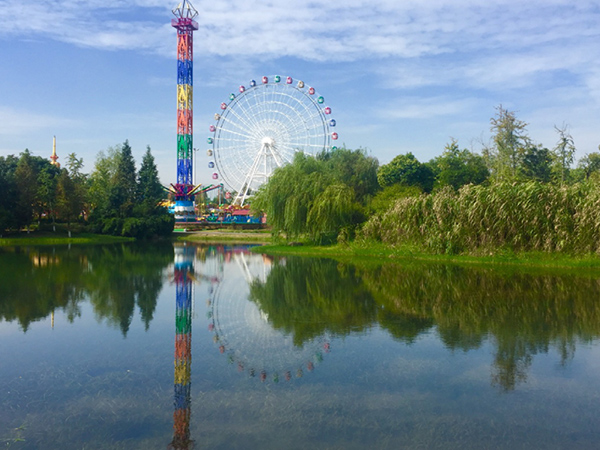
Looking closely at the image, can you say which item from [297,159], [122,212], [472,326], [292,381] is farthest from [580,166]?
[292,381]

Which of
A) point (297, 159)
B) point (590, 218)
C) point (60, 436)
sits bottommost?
point (60, 436)

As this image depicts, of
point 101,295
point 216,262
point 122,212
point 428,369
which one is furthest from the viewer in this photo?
point 122,212

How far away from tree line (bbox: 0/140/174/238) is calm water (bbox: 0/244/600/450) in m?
34.0

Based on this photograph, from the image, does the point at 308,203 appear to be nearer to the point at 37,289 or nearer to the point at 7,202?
the point at 37,289

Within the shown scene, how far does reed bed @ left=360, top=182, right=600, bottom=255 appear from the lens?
26203 mm

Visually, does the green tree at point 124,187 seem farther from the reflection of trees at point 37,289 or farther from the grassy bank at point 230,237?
the reflection of trees at point 37,289

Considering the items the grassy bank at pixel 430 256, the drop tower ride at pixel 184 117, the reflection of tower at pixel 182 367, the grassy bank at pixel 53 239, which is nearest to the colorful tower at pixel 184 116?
the drop tower ride at pixel 184 117

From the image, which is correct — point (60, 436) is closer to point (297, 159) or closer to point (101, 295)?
point (101, 295)

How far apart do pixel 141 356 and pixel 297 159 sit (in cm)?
3110

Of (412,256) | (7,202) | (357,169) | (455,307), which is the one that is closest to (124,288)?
(455,307)

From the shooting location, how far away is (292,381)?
27.7ft

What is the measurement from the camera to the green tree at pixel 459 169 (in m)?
50.8

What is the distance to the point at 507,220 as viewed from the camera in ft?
91.4

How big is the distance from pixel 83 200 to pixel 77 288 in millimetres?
40061
